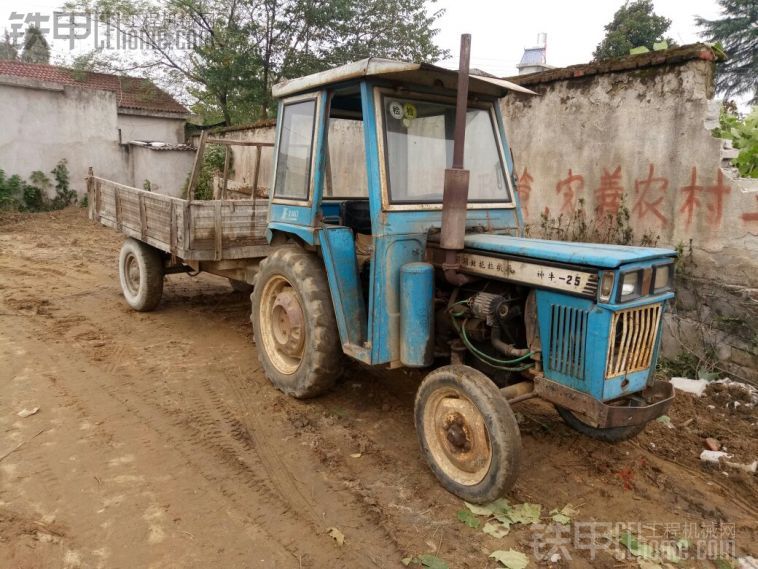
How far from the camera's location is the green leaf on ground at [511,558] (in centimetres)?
Result: 259

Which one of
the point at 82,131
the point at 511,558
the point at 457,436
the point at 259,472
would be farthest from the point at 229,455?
the point at 82,131

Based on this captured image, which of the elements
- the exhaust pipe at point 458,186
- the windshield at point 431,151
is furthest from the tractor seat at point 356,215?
the exhaust pipe at point 458,186

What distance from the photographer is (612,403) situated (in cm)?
305

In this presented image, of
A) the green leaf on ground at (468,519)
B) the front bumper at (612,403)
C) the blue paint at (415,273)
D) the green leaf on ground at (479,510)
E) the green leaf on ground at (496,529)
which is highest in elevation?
the blue paint at (415,273)

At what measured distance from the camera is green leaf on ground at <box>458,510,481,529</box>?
287 centimetres

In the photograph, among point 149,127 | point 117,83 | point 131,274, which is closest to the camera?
point 131,274

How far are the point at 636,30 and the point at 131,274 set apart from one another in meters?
20.5

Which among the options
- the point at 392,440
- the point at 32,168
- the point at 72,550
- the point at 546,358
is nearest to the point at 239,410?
the point at 392,440

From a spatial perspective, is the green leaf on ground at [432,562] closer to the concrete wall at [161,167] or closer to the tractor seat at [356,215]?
the tractor seat at [356,215]

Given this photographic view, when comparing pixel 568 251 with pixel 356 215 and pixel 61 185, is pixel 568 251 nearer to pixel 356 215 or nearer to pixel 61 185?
pixel 356 215

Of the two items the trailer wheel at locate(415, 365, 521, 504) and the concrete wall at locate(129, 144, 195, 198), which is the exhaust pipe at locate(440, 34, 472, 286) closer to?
the trailer wheel at locate(415, 365, 521, 504)

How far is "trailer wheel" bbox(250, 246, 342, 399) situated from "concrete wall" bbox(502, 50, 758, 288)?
3.36m

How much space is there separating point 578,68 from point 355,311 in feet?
13.0

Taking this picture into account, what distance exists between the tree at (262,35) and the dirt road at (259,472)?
42.4 ft
